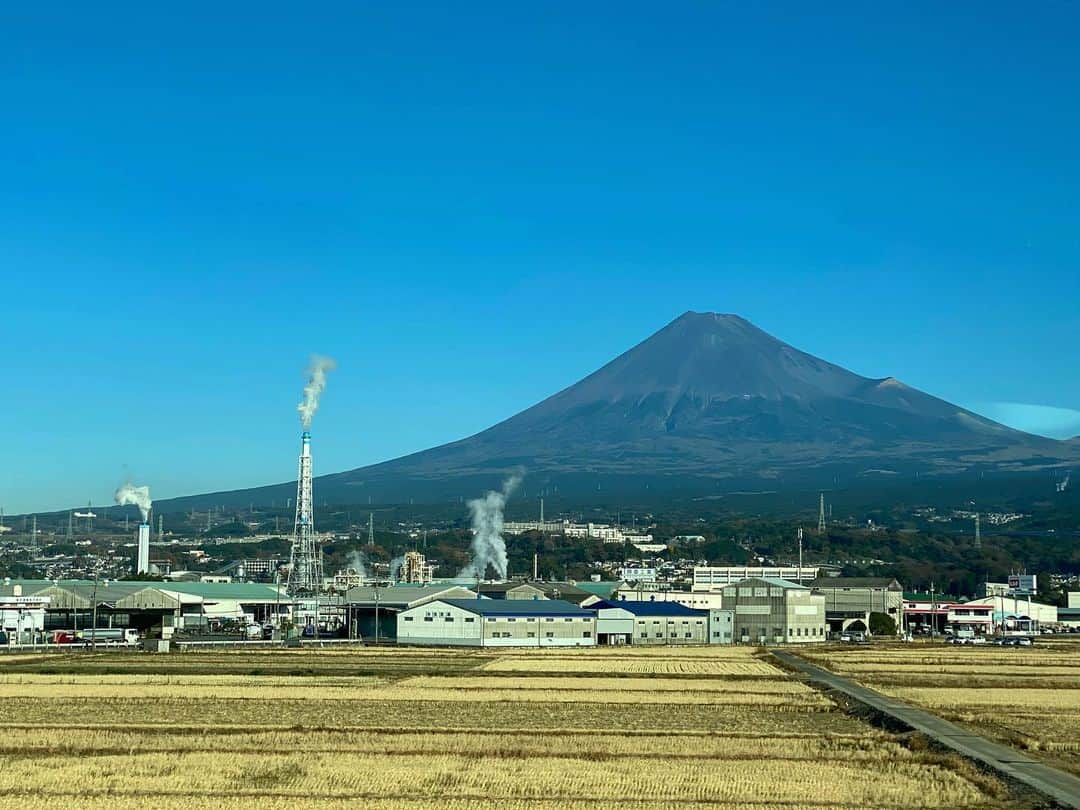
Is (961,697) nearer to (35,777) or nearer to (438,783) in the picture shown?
(438,783)

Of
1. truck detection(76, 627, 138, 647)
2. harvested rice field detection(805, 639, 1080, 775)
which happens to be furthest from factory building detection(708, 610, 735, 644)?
truck detection(76, 627, 138, 647)

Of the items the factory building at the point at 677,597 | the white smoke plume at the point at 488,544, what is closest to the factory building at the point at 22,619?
the factory building at the point at 677,597

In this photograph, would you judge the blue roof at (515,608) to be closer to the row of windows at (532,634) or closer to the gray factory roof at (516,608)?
the gray factory roof at (516,608)

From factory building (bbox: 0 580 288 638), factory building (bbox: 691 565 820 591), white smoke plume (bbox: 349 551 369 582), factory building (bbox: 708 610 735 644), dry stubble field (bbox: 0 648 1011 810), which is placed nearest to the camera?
dry stubble field (bbox: 0 648 1011 810)

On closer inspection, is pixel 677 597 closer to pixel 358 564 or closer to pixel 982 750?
pixel 358 564

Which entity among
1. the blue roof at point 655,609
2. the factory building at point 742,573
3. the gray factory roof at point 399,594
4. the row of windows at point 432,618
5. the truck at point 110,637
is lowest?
the truck at point 110,637

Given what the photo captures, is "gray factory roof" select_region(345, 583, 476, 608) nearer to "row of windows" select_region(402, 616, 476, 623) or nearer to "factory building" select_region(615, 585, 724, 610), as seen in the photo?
"row of windows" select_region(402, 616, 476, 623)

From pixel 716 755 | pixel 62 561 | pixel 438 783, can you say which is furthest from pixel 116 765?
pixel 62 561
